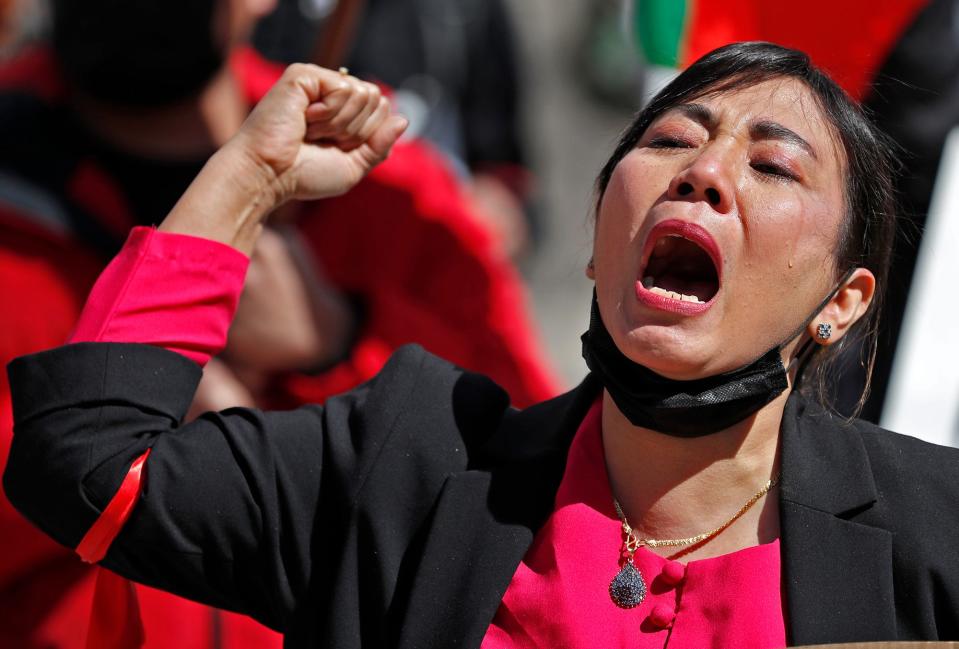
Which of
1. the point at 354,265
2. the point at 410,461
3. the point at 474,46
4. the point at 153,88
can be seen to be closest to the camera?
the point at 410,461

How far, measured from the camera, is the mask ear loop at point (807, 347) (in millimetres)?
1926

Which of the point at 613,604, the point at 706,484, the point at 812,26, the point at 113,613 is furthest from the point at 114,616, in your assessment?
the point at 812,26

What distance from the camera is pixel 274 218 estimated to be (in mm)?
3082

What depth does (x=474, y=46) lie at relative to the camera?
4586 millimetres

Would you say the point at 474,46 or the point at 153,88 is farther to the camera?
the point at 474,46

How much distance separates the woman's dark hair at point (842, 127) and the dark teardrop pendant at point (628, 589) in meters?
0.45

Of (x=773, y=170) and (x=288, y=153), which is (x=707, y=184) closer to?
(x=773, y=170)

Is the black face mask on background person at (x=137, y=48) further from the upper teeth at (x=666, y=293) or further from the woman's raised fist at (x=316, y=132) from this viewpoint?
the upper teeth at (x=666, y=293)

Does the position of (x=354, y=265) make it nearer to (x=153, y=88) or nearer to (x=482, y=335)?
(x=482, y=335)

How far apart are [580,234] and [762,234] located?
514cm

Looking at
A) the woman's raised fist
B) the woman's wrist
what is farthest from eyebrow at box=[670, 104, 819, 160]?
the woman's wrist

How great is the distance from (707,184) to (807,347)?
316 millimetres

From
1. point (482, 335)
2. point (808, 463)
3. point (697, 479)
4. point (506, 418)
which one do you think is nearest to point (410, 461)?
point (506, 418)

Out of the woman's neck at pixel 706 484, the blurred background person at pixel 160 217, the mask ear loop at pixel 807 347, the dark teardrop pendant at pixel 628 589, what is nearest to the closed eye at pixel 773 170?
the mask ear loop at pixel 807 347
